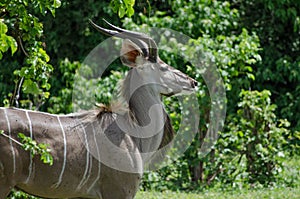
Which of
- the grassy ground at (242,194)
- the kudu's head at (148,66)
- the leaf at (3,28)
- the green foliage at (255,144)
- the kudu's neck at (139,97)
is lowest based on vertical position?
the grassy ground at (242,194)

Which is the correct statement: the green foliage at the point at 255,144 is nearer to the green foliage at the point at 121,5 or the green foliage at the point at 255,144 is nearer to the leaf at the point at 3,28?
the green foliage at the point at 121,5

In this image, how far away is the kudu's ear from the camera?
495cm

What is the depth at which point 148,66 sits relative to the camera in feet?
16.5

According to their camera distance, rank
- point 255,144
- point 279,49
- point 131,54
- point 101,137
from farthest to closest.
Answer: point 279,49, point 255,144, point 131,54, point 101,137

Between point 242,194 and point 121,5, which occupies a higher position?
point 121,5

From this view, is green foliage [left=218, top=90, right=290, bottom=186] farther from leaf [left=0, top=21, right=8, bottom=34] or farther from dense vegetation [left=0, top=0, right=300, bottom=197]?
leaf [left=0, top=21, right=8, bottom=34]

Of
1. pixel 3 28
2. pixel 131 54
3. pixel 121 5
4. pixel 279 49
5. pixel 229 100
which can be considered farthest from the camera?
pixel 279 49

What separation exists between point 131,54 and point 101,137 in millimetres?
667

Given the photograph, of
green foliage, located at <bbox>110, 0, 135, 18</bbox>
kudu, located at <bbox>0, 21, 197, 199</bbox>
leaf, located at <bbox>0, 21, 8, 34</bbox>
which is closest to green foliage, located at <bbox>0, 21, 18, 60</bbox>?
leaf, located at <bbox>0, 21, 8, 34</bbox>

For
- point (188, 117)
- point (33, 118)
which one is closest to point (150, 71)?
point (33, 118)

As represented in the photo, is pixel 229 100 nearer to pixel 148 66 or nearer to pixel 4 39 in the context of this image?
pixel 148 66

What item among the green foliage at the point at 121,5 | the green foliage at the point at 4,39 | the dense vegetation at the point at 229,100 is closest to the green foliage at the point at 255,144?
the dense vegetation at the point at 229,100

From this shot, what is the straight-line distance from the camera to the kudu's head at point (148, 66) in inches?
195

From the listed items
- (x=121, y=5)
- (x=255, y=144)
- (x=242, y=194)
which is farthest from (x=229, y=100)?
(x=121, y=5)
